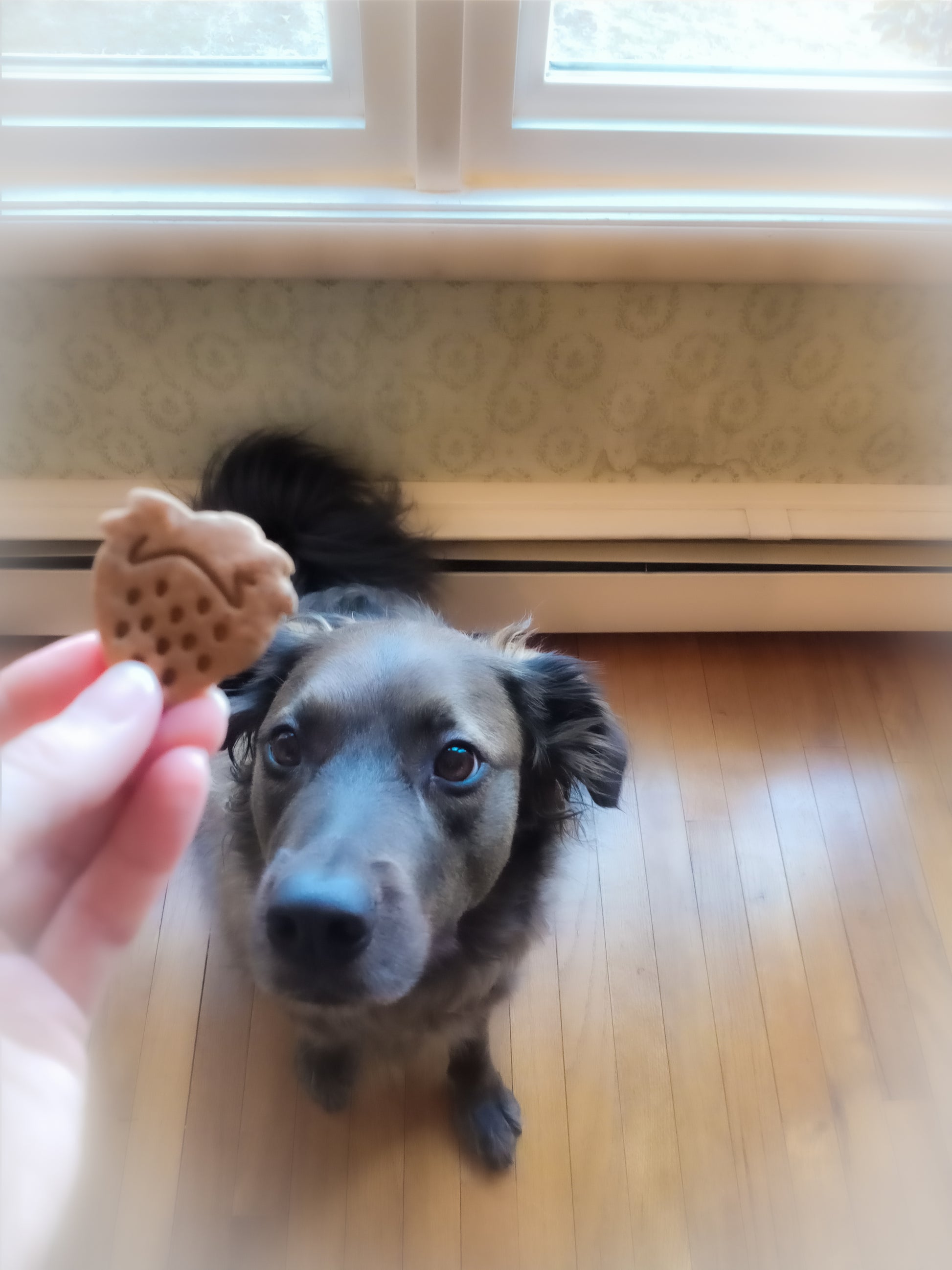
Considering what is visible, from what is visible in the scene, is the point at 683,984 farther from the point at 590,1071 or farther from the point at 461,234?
the point at 461,234

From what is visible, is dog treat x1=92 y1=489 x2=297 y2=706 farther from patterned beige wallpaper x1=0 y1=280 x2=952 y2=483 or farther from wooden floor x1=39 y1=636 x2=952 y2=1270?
wooden floor x1=39 y1=636 x2=952 y2=1270

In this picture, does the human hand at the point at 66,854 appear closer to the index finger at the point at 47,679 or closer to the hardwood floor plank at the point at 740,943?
the index finger at the point at 47,679

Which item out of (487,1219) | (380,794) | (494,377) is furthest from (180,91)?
(487,1219)

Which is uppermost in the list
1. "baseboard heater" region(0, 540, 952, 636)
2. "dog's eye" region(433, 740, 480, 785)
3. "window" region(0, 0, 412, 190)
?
"window" region(0, 0, 412, 190)

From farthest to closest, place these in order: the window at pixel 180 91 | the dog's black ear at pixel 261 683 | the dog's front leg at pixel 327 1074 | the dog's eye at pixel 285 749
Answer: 1. the dog's front leg at pixel 327 1074
2. the window at pixel 180 91
3. the dog's black ear at pixel 261 683
4. the dog's eye at pixel 285 749

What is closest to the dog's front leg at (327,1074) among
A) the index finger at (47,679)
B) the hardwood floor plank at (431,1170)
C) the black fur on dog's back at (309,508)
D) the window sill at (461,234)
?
the hardwood floor plank at (431,1170)

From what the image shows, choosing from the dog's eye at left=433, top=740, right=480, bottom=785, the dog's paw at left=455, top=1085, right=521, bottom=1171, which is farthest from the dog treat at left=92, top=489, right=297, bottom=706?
the dog's paw at left=455, top=1085, right=521, bottom=1171
